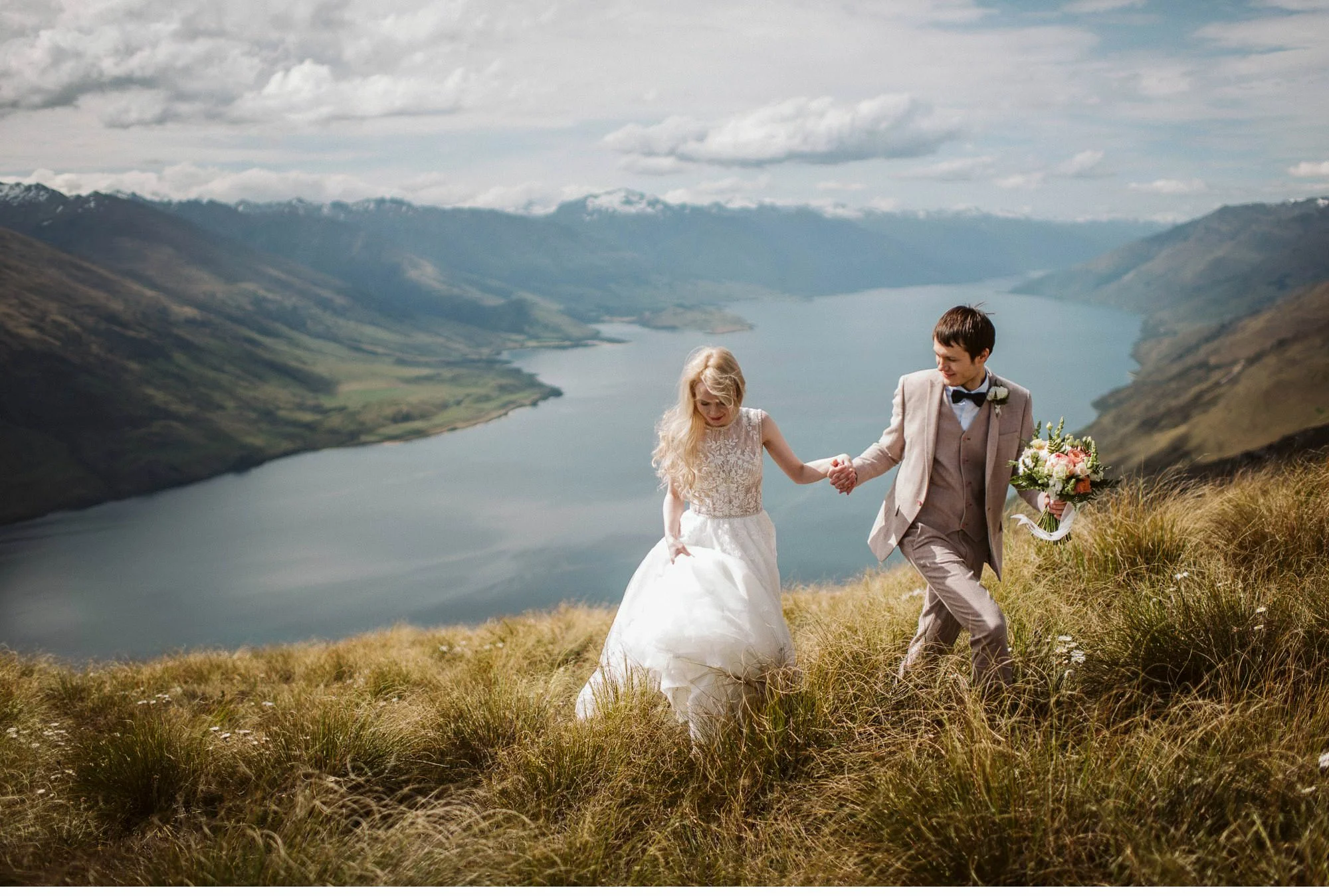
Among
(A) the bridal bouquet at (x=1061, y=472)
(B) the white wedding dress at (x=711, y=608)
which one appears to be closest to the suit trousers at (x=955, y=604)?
(A) the bridal bouquet at (x=1061, y=472)

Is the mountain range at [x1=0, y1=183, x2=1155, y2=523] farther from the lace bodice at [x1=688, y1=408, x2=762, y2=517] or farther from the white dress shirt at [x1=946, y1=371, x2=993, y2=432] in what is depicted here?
the white dress shirt at [x1=946, y1=371, x2=993, y2=432]

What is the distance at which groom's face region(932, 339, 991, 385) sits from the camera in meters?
3.02

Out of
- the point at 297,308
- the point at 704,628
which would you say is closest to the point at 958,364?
Result: the point at 704,628

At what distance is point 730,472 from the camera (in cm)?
350

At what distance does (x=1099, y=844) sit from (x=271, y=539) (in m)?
61.4

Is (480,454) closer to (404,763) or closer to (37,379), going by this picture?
(37,379)

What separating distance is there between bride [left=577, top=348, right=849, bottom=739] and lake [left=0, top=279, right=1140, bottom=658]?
35.8 m

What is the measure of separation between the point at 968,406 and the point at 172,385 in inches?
3403

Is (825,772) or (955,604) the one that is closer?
(825,772)

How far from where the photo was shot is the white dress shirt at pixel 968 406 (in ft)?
10.4

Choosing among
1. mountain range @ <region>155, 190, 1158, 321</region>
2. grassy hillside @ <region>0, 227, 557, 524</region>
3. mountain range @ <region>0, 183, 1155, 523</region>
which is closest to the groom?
grassy hillside @ <region>0, 227, 557, 524</region>

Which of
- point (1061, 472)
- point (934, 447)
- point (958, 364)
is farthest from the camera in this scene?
point (934, 447)

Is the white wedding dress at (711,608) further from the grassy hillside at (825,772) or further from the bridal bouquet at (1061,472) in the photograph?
the bridal bouquet at (1061,472)

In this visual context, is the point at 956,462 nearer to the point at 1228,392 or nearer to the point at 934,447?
the point at 934,447
